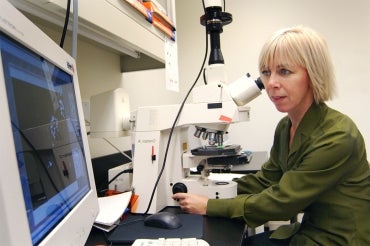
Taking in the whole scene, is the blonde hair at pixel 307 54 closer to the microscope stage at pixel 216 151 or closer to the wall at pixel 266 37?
the microscope stage at pixel 216 151

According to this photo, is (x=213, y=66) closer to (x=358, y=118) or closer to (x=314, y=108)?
(x=314, y=108)

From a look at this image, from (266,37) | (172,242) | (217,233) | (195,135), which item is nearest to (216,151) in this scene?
(195,135)

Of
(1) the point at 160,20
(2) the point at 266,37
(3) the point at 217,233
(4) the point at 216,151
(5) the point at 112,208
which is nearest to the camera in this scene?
(3) the point at 217,233

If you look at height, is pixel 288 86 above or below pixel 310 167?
above

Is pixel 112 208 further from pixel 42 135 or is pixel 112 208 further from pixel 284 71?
pixel 284 71

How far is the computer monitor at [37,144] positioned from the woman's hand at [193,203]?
1.39ft

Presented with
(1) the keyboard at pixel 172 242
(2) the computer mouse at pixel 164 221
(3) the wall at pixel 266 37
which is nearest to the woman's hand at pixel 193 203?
(2) the computer mouse at pixel 164 221

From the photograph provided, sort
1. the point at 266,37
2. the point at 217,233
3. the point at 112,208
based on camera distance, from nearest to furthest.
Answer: the point at 217,233
the point at 112,208
the point at 266,37

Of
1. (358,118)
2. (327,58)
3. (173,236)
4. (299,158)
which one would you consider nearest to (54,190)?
(173,236)

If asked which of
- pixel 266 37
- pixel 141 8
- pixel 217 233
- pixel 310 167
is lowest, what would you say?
pixel 217 233

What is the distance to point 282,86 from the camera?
101cm

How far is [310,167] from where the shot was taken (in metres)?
0.91

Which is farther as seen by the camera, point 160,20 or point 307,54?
point 160,20

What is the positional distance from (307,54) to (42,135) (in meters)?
0.82
